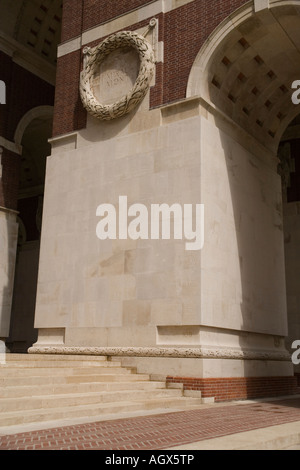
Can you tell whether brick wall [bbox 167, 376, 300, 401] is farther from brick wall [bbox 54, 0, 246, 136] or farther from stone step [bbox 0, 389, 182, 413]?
brick wall [bbox 54, 0, 246, 136]

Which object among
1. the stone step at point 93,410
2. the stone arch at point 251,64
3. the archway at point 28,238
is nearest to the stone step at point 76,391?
the stone step at point 93,410

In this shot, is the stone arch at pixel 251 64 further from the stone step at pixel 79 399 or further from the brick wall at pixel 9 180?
the brick wall at pixel 9 180

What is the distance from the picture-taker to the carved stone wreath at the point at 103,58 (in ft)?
54.4

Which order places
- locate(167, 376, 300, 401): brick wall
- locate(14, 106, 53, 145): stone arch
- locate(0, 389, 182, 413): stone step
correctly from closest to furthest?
locate(0, 389, 182, 413): stone step, locate(167, 376, 300, 401): brick wall, locate(14, 106, 53, 145): stone arch

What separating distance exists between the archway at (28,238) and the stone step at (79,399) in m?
18.3

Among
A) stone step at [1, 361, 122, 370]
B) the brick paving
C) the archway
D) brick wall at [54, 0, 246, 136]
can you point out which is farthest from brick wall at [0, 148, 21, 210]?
the brick paving

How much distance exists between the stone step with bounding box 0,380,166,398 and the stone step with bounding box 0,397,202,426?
0.82m

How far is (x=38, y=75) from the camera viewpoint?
25.1 meters

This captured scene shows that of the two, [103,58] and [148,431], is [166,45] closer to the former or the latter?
[103,58]

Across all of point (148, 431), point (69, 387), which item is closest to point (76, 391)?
point (69, 387)

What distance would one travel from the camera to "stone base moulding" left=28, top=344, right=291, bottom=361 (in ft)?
44.9

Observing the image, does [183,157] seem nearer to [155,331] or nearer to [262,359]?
Result: [155,331]

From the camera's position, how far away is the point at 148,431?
309 inches

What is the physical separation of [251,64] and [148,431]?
1255 centimetres
